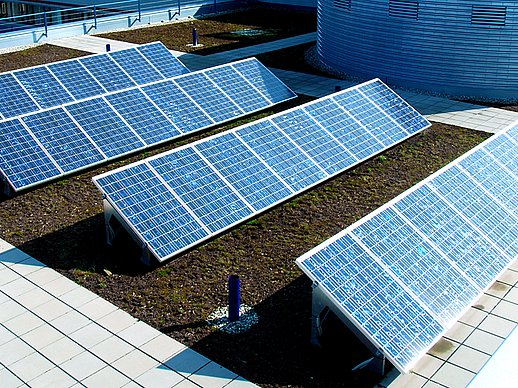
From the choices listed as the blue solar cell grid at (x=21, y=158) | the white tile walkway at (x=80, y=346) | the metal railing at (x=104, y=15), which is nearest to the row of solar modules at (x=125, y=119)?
the blue solar cell grid at (x=21, y=158)

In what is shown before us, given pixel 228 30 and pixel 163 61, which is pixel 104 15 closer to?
pixel 228 30

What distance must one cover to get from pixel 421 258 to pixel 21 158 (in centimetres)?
924

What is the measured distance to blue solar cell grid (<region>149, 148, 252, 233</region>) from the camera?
12.8m

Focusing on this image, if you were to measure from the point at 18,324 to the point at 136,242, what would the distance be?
261 cm

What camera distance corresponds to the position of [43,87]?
62.5ft

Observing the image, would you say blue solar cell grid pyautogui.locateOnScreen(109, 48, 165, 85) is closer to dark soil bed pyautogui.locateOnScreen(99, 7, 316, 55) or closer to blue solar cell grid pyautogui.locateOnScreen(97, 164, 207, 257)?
dark soil bed pyautogui.locateOnScreen(99, 7, 316, 55)

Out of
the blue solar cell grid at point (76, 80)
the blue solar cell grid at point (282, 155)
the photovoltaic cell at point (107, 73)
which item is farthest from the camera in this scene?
the photovoltaic cell at point (107, 73)

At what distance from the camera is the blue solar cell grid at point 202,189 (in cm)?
1279

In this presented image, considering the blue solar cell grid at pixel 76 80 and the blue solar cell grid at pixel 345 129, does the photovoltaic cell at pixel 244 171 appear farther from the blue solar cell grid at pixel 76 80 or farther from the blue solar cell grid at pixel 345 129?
the blue solar cell grid at pixel 76 80

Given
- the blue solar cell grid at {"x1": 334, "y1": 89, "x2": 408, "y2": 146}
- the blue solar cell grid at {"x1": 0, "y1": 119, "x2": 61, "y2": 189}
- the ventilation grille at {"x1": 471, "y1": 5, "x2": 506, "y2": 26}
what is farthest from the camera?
the ventilation grille at {"x1": 471, "y1": 5, "x2": 506, "y2": 26}

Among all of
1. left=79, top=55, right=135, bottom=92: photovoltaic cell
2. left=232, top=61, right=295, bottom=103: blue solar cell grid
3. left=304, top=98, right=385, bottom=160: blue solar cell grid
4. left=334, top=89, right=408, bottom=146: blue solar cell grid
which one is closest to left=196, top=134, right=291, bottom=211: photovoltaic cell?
left=304, top=98, right=385, bottom=160: blue solar cell grid

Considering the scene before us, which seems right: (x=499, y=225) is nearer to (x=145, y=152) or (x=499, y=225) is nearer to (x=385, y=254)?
(x=385, y=254)

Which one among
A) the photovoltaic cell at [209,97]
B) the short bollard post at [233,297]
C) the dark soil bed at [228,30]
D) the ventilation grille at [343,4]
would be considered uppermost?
the ventilation grille at [343,4]

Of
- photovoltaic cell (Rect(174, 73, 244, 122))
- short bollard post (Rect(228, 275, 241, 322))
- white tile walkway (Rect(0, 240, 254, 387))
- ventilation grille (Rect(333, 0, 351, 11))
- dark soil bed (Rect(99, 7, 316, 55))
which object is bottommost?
dark soil bed (Rect(99, 7, 316, 55))
